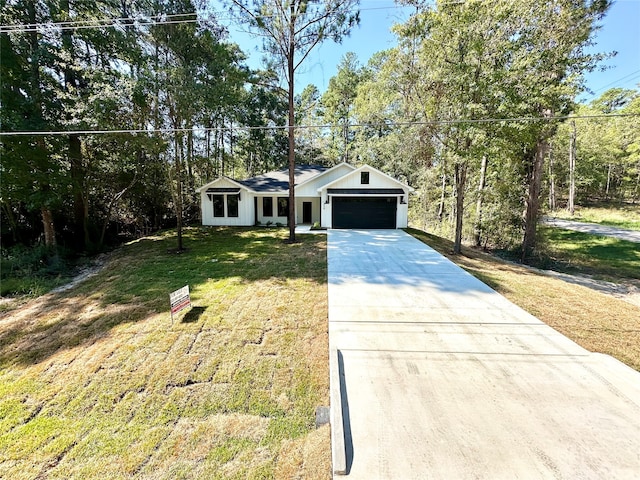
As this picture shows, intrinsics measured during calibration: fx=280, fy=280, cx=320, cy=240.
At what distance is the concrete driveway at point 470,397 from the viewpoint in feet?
7.79

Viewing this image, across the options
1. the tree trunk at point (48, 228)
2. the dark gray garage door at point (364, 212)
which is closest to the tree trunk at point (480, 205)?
the dark gray garage door at point (364, 212)

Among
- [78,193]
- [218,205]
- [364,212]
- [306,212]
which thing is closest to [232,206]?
[218,205]

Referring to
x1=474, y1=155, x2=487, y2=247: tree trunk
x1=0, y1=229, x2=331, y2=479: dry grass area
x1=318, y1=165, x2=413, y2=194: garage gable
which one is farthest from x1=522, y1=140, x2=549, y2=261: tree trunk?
x1=0, y1=229, x2=331, y2=479: dry grass area

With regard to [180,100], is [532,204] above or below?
below

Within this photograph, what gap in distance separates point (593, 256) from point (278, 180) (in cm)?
1643

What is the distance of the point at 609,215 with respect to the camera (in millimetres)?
24266

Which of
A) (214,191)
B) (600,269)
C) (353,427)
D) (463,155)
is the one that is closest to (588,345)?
(353,427)

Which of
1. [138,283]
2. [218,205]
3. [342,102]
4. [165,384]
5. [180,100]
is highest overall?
[342,102]

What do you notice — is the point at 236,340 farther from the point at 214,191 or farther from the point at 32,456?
the point at 214,191

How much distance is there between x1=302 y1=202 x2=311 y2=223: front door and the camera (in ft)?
55.9

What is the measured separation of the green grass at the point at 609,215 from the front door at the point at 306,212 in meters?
21.3

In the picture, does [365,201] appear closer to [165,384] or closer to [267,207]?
[267,207]

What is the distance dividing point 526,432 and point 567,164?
3280 centimetres

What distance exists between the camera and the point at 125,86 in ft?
29.0
